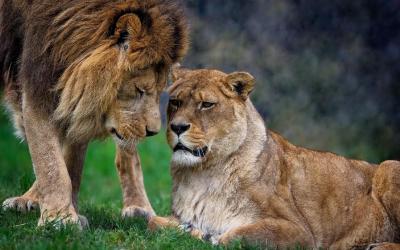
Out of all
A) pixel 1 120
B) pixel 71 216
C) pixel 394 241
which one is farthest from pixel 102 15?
pixel 1 120

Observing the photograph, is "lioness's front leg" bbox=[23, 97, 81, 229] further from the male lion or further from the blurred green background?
the blurred green background

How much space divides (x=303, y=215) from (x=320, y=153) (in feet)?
2.08

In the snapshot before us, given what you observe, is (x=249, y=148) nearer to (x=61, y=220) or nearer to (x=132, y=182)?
(x=61, y=220)

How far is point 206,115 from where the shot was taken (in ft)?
21.6

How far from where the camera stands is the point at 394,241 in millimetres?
6910

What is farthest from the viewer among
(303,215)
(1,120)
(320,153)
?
(1,120)

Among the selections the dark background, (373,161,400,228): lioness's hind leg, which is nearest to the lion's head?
(373,161,400,228): lioness's hind leg

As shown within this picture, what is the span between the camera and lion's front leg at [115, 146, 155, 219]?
798cm

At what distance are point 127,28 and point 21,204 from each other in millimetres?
1766

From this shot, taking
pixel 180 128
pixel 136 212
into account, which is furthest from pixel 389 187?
pixel 136 212

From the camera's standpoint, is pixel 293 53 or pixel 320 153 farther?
pixel 293 53

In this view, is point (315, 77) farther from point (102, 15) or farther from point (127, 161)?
point (102, 15)

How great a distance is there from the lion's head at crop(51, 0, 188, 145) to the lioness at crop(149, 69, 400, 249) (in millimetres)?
279

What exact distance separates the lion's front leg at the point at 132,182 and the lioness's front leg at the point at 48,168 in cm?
143
